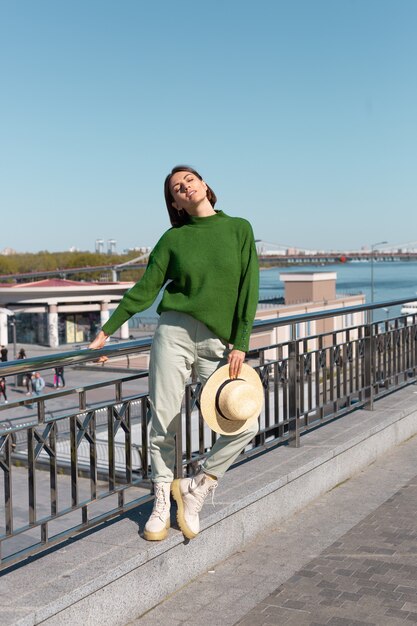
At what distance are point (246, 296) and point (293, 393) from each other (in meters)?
1.83

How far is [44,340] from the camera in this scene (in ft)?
167

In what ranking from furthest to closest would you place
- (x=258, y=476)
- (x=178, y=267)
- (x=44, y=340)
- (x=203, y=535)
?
(x=44, y=340)
(x=258, y=476)
(x=203, y=535)
(x=178, y=267)

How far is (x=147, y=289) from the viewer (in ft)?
10.2

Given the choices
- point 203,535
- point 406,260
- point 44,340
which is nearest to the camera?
point 203,535

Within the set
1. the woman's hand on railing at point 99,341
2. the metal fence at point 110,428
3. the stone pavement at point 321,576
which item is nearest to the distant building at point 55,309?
the metal fence at point 110,428

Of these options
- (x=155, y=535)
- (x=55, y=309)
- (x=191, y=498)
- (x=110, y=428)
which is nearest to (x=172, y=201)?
(x=110, y=428)

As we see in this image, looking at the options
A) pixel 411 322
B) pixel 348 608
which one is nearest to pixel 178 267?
pixel 348 608

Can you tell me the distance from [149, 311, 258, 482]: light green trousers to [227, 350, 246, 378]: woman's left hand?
0.39ft

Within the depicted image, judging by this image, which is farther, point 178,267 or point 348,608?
point 178,267

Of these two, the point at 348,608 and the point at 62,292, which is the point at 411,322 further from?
the point at 62,292

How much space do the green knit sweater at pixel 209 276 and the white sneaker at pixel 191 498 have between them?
620mm

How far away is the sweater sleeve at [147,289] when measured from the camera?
3.07 metres

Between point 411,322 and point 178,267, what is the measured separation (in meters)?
4.11

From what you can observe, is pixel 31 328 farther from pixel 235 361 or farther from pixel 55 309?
pixel 235 361
